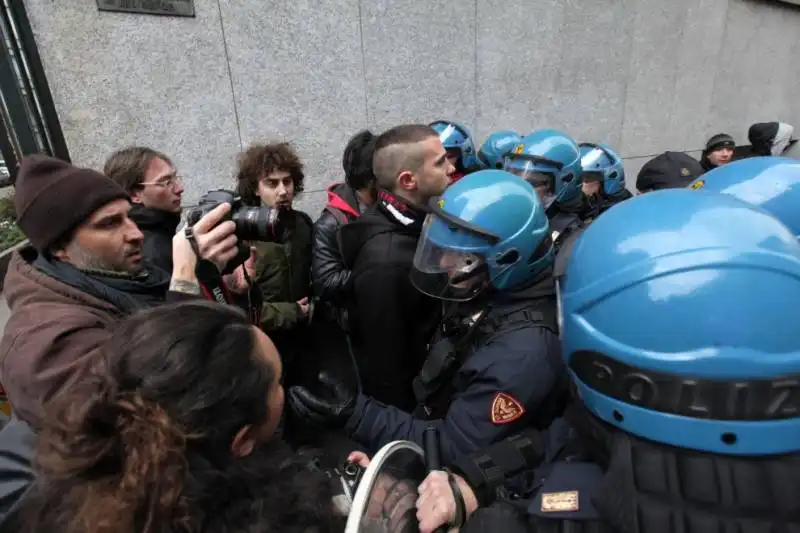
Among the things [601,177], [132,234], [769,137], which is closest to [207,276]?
[132,234]

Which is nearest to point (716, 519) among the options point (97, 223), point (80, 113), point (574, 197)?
point (97, 223)

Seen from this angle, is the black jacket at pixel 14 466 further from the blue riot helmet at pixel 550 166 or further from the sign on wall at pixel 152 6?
the sign on wall at pixel 152 6

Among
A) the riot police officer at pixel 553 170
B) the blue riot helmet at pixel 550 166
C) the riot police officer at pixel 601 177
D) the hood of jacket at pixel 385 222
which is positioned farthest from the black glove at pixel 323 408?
the riot police officer at pixel 601 177

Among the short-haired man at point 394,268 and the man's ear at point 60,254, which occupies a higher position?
the man's ear at point 60,254

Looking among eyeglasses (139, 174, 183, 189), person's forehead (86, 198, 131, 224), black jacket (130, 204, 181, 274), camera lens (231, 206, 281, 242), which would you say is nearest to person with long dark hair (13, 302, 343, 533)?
camera lens (231, 206, 281, 242)

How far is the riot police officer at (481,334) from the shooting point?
142 cm

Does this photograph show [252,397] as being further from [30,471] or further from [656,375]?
[656,375]

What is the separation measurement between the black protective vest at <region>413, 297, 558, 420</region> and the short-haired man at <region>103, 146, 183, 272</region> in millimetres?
1433

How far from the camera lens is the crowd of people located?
2.62 feet

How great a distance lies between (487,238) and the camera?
163cm

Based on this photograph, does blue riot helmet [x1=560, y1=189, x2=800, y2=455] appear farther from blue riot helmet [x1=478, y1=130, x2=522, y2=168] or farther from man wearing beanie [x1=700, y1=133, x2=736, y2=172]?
man wearing beanie [x1=700, y1=133, x2=736, y2=172]

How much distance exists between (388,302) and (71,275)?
1.17 meters

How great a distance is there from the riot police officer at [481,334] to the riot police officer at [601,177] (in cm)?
258

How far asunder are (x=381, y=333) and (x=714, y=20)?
391 inches
